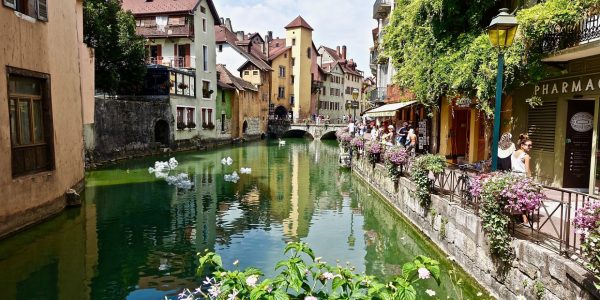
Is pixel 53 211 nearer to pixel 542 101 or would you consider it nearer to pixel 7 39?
pixel 7 39

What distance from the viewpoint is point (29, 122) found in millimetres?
12750

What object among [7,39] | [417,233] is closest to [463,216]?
[417,233]

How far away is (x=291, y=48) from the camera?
7175 cm

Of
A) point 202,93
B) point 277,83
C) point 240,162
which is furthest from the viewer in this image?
point 277,83

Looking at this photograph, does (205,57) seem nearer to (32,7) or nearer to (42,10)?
(42,10)

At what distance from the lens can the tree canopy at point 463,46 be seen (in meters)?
12.0

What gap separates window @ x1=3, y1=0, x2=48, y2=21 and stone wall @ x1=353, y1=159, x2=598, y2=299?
39.9 ft

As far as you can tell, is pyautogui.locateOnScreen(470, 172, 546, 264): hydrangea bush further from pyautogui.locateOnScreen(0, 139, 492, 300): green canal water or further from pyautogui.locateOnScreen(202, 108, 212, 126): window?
pyautogui.locateOnScreen(202, 108, 212, 126): window

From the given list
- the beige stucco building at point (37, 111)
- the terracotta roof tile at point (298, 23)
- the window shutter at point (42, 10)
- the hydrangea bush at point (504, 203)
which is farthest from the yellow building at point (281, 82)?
the hydrangea bush at point (504, 203)

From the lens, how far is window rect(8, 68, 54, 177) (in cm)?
1180

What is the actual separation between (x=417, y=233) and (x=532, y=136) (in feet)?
15.9

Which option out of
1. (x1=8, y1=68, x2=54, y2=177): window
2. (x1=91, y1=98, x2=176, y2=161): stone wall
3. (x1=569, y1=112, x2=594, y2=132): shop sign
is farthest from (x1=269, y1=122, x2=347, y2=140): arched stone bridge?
(x1=8, y1=68, x2=54, y2=177): window

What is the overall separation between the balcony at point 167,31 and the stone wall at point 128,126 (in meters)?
7.49

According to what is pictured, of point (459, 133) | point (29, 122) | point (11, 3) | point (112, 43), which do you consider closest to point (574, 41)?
point (459, 133)
